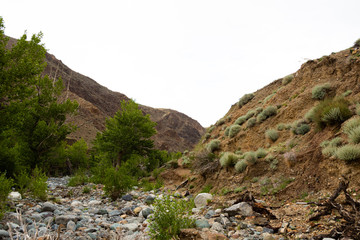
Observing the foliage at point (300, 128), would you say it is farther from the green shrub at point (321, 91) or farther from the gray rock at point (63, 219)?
the gray rock at point (63, 219)

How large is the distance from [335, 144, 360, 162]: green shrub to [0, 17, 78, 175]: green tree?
1075cm

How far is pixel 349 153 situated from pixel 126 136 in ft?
55.3

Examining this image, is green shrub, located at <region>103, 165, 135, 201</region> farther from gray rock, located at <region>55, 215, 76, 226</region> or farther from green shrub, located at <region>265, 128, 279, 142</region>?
green shrub, located at <region>265, 128, 279, 142</region>

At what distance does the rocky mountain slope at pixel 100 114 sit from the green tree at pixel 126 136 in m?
25.6

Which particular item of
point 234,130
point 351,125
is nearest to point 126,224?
point 351,125

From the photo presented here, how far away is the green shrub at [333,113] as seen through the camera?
7.25 m

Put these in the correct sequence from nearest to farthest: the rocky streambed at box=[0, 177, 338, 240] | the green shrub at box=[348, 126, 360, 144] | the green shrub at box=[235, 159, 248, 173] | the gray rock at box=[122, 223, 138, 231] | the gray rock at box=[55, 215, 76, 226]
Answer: the rocky streambed at box=[0, 177, 338, 240]
the gray rock at box=[55, 215, 76, 226]
the gray rock at box=[122, 223, 138, 231]
the green shrub at box=[348, 126, 360, 144]
the green shrub at box=[235, 159, 248, 173]

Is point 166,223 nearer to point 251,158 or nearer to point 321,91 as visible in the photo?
point 251,158

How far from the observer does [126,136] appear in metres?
19.7

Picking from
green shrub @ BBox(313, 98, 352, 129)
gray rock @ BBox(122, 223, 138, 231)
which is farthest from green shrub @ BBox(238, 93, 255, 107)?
gray rock @ BBox(122, 223, 138, 231)

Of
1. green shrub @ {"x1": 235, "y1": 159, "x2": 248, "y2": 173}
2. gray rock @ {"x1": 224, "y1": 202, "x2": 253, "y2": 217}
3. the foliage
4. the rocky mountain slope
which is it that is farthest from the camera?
the rocky mountain slope

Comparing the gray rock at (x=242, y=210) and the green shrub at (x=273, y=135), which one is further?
the green shrub at (x=273, y=135)

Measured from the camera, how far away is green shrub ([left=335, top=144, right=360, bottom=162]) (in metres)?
5.48

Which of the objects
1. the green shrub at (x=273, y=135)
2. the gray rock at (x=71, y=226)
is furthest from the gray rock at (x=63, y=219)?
the green shrub at (x=273, y=135)
